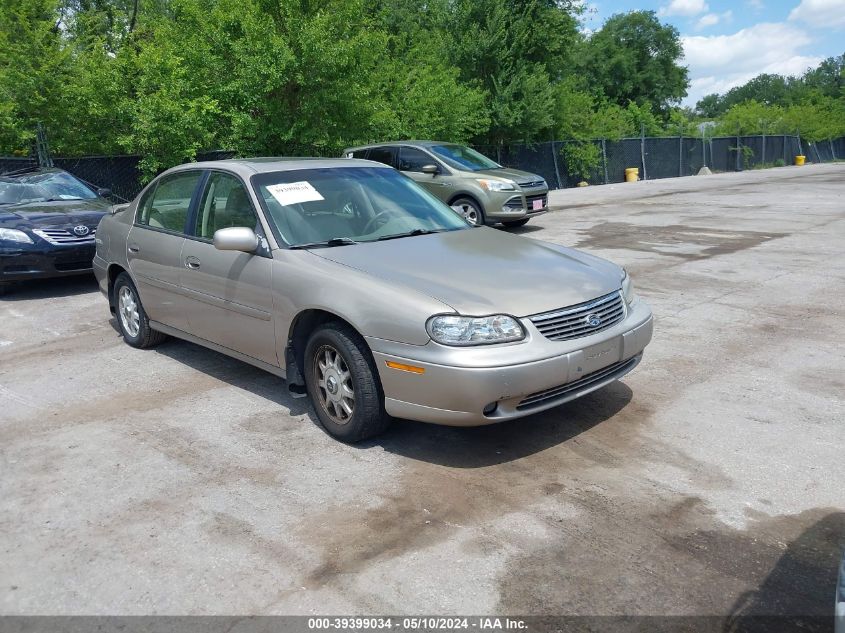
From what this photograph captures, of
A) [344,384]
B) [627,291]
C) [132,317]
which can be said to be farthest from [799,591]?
[132,317]

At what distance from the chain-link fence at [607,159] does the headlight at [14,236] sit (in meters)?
6.40

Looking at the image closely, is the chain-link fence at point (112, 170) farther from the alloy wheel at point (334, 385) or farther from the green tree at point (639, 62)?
the green tree at point (639, 62)

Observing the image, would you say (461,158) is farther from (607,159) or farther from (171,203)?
(607,159)

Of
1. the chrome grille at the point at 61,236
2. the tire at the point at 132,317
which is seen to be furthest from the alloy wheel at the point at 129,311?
the chrome grille at the point at 61,236

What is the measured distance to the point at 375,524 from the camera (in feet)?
12.1

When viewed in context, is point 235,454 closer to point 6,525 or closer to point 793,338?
point 6,525

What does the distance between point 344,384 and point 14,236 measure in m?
6.31

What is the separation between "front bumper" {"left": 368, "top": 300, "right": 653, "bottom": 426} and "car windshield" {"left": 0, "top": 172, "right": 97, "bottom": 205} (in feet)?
26.0

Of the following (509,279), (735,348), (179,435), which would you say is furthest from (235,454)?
(735,348)

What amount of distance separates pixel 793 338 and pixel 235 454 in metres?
4.66

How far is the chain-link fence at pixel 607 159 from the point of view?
52.5ft

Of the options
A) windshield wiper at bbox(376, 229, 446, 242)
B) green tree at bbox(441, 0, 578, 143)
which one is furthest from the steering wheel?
green tree at bbox(441, 0, 578, 143)

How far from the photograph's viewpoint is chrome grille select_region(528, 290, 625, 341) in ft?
13.8

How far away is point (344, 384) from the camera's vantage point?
4.49 m
